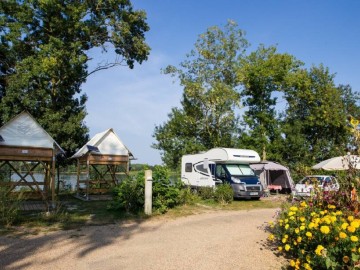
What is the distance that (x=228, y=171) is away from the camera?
1692cm

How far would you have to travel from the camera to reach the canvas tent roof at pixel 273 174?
22219mm

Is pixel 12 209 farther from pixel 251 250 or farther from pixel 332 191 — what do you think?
pixel 332 191

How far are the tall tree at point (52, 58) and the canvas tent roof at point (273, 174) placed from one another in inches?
462

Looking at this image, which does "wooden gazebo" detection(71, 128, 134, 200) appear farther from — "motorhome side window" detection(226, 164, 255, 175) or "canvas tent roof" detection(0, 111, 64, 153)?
"canvas tent roof" detection(0, 111, 64, 153)

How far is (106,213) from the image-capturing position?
11.5m

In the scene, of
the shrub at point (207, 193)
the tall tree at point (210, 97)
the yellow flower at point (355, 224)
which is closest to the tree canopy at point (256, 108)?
the tall tree at point (210, 97)

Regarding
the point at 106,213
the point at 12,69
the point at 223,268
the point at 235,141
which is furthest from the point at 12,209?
the point at 235,141

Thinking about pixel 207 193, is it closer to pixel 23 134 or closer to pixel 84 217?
pixel 84 217

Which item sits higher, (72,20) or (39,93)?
Answer: (72,20)

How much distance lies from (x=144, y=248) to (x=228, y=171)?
423 inches

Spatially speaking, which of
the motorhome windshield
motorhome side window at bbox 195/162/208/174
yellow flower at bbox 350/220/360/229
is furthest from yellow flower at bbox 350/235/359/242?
motorhome side window at bbox 195/162/208/174

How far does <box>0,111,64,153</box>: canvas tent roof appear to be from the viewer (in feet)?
34.4

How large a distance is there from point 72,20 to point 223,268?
18.3m

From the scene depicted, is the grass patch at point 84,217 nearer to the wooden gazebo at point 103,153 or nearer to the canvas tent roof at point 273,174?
the wooden gazebo at point 103,153
